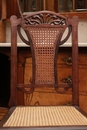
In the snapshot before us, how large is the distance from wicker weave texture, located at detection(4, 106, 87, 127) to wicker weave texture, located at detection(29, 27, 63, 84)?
16cm

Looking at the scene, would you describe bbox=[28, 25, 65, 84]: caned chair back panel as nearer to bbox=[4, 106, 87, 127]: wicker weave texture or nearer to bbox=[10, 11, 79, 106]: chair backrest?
bbox=[10, 11, 79, 106]: chair backrest

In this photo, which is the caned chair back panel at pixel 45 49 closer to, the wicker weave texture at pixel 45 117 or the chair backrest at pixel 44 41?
the chair backrest at pixel 44 41

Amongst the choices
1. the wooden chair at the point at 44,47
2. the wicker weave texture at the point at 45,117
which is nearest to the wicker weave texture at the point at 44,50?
the wooden chair at the point at 44,47

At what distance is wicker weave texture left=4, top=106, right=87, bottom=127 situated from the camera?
0.77 m

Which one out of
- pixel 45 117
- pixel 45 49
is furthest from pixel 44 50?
pixel 45 117

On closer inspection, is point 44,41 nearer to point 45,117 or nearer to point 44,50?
point 44,50

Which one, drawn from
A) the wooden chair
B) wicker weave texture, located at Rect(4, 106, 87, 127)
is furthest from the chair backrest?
wicker weave texture, located at Rect(4, 106, 87, 127)

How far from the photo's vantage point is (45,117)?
2.86 feet

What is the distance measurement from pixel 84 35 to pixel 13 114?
0.94 meters

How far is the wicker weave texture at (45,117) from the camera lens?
0.77 m

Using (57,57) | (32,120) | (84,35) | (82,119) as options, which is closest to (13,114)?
(32,120)

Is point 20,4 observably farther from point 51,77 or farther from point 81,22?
point 51,77

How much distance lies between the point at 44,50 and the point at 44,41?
4cm

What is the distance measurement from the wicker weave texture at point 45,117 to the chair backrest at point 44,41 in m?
0.12
